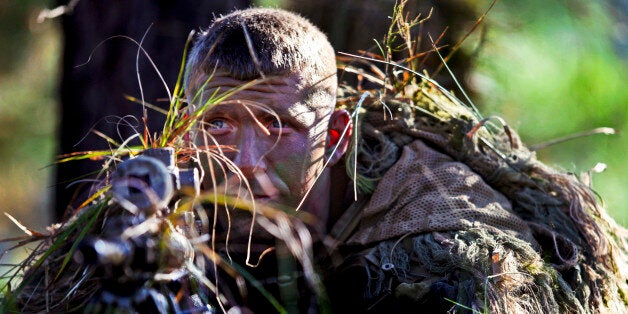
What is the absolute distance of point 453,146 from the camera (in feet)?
10.3

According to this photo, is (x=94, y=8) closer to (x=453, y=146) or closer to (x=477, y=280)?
(x=453, y=146)

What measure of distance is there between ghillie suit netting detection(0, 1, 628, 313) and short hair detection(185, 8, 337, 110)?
15 centimetres

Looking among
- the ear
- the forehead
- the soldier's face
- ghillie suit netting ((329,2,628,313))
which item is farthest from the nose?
the ear

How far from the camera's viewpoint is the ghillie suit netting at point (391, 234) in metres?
1.92

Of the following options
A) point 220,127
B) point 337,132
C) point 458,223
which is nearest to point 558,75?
point 337,132

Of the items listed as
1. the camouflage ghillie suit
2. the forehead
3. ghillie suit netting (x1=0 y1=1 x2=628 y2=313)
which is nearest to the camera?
ghillie suit netting (x1=0 y1=1 x2=628 y2=313)

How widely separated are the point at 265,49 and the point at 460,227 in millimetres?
876

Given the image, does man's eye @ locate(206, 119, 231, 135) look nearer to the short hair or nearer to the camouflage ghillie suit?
the short hair

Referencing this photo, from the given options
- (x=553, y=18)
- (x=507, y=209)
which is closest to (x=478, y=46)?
(x=553, y=18)

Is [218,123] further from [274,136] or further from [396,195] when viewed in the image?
[396,195]

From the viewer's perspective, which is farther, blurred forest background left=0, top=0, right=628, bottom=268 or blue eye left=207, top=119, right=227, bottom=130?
blurred forest background left=0, top=0, right=628, bottom=268

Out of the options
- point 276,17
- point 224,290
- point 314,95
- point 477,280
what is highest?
point 276,17

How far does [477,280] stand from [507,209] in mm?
527

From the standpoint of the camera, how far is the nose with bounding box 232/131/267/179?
103 inches
